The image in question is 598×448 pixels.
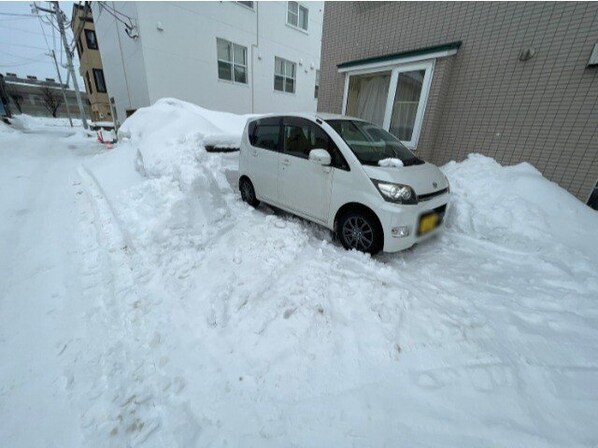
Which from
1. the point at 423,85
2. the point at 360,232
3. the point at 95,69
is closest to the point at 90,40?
the point at 95,69

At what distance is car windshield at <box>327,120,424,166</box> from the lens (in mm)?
3424

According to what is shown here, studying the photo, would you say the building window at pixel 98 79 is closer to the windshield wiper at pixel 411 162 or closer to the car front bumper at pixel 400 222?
the windshield wiper at pixel 411 162

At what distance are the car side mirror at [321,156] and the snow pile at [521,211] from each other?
8.19 feet

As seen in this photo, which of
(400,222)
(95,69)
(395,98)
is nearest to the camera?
(400,222)

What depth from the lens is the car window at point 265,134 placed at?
4.21 m

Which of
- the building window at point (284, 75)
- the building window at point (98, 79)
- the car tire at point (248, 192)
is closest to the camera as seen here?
the car tire at point (248, 192)

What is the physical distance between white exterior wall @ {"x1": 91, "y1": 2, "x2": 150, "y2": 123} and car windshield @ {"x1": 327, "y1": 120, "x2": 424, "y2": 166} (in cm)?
1054

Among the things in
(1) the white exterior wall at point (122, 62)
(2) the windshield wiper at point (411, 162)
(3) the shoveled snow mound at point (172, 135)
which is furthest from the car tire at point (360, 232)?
(1) the white exterior wall at point (122, 62)

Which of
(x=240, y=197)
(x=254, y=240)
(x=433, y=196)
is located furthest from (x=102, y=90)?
(x=433, y=196)

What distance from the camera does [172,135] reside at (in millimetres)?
6230

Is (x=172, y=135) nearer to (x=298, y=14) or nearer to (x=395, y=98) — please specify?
(x=395, y=98)

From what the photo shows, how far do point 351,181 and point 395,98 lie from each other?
162 inches

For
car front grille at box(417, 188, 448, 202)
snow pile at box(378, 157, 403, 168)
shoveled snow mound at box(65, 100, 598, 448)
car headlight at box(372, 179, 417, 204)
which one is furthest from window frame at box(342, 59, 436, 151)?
car headlight at box(372, 179, 417, 204)

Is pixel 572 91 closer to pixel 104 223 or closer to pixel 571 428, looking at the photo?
pixel 571 428
